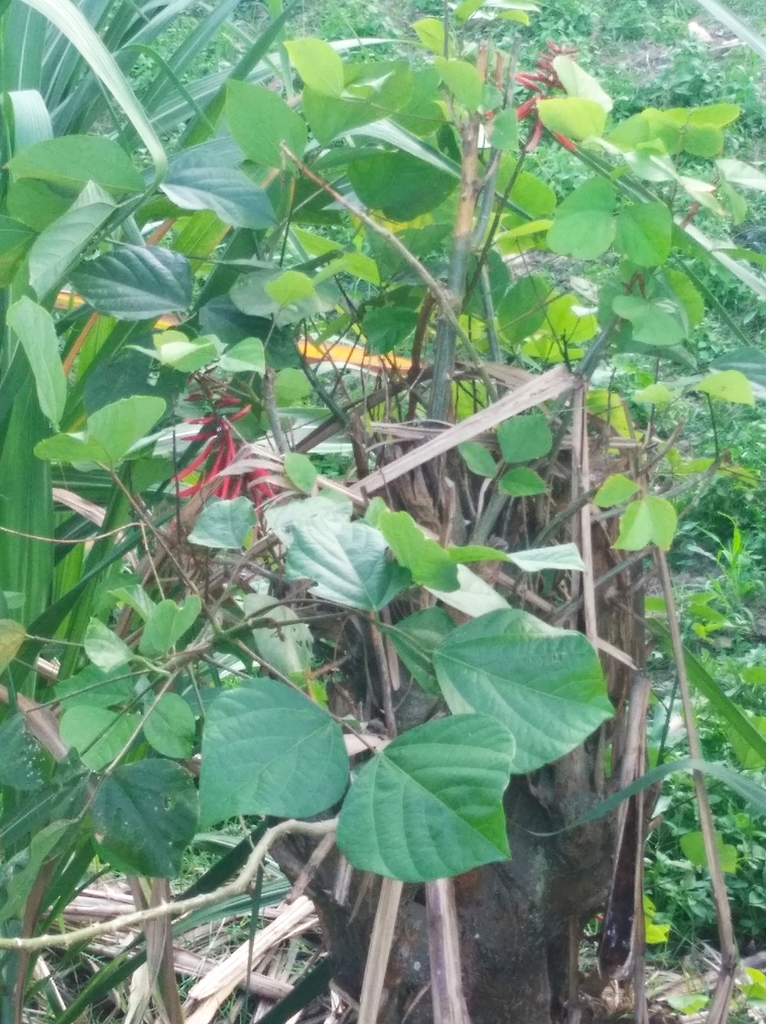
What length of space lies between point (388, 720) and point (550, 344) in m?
0.29

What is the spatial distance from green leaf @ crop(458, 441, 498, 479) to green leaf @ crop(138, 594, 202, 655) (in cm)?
14

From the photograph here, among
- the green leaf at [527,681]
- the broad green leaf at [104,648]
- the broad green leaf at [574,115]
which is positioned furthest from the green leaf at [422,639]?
the broad green leaf at [574,115]

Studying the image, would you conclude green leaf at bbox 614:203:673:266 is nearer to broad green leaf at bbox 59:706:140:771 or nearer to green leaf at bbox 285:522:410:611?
green leaf at bbox 285:522:410:611

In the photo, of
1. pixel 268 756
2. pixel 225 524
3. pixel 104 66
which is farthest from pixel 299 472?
pixel 104 66

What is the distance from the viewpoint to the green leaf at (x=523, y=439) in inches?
18.8

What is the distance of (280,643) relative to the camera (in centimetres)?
47

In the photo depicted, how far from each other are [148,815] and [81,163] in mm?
310

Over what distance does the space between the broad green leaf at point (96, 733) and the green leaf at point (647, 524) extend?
0.24 meters

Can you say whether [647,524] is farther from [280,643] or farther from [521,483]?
[280,643]

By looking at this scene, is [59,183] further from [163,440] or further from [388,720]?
[388,720]

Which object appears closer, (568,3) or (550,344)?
(550,344)

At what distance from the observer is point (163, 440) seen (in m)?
0.61

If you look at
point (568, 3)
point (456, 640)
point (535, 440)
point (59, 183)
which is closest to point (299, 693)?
point (456, 640)

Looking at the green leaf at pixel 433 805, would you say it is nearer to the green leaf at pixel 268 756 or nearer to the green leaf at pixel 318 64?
the green leaf at pixel 268 756
